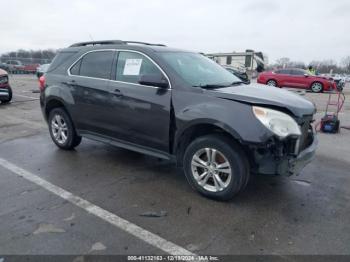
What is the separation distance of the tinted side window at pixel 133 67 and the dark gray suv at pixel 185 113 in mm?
15

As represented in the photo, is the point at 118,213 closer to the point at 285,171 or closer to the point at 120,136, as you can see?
the point at 120,136

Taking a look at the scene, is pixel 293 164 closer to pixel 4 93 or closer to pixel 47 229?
pixel 47 229

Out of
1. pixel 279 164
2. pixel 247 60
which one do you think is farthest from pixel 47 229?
pixel 247 60

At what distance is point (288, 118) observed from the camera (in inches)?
121

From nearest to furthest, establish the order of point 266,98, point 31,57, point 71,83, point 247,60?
point 266,98, point 71,83, point 247,60, point 31,57

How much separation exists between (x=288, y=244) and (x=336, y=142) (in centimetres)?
434

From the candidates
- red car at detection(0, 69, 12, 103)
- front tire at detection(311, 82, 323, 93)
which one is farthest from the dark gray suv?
front tire at detection(311, 82, 323, 93)

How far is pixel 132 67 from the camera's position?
4121mm

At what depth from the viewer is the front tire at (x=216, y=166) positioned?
3.20 metres

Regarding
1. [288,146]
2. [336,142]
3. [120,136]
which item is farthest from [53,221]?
[336,142]

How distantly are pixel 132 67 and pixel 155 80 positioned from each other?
677 mm

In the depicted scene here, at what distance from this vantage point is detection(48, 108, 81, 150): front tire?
5.09m

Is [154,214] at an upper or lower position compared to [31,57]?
lower

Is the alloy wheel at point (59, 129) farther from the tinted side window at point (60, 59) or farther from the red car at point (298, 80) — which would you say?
the red car at point (298, 80)
